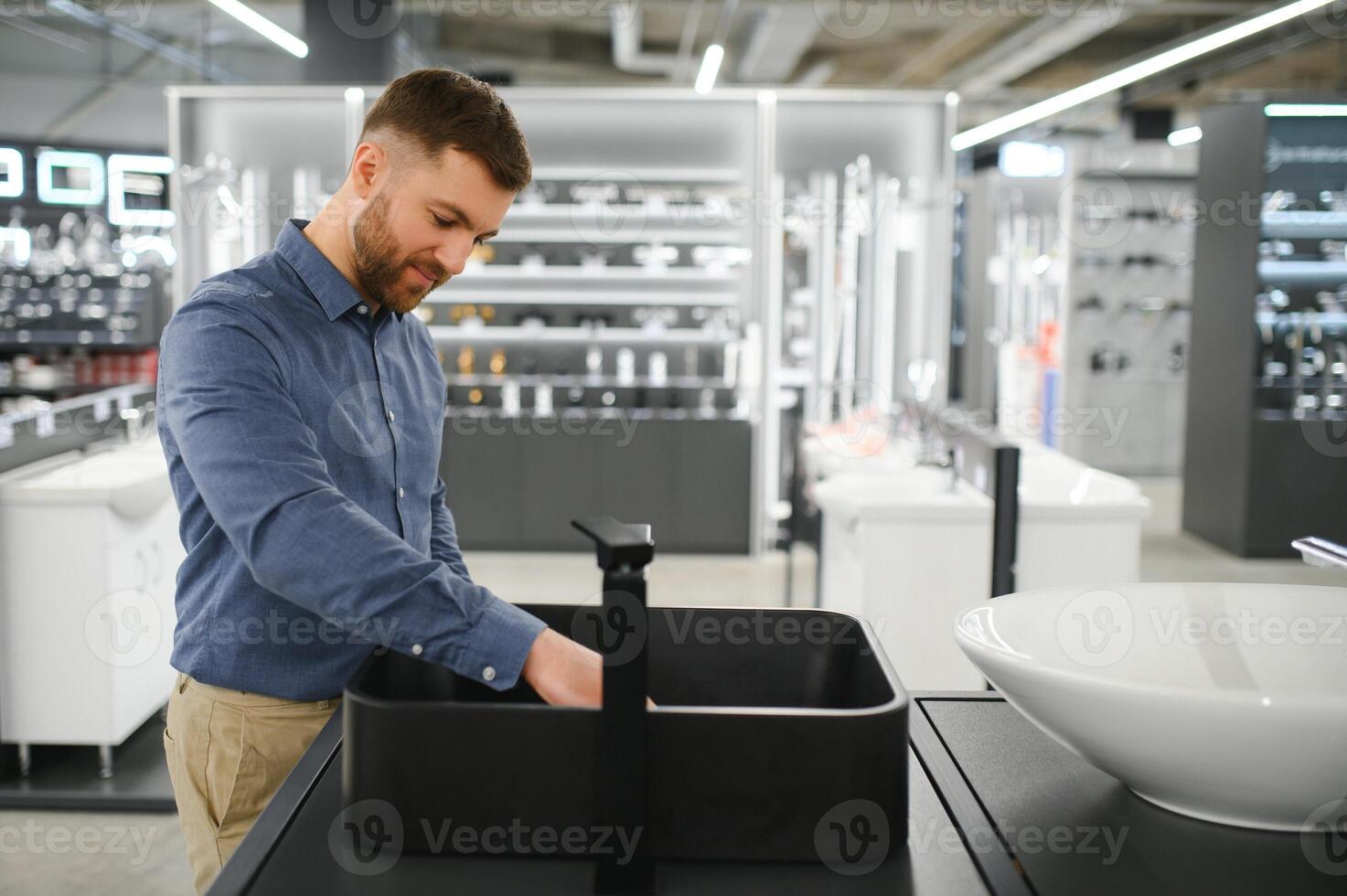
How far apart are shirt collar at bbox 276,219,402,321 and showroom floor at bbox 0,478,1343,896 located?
7.32ft

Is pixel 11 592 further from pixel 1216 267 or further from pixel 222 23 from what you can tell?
pixel 1216 267

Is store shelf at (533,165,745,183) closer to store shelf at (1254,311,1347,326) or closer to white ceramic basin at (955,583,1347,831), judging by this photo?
store shelf at (1254,311,1347,326)

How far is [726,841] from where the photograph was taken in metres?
1.07

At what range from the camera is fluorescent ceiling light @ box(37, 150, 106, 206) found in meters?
4.89

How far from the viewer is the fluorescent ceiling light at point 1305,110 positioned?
6742 millimetres

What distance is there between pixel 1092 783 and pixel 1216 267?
6.79m

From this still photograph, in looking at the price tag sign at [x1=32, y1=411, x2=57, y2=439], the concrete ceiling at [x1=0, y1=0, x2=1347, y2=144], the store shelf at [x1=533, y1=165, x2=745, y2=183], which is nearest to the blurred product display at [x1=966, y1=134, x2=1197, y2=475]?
the concrete ceiling at [x1=0, y1=0, x2=1347, y2=144]

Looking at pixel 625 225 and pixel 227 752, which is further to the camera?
pixel 625 225

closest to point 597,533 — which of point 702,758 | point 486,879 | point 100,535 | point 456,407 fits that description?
point 702,758

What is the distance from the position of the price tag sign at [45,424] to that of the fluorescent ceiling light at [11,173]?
105cm

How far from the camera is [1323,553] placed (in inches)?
57.8

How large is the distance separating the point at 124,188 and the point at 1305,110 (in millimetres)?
6582

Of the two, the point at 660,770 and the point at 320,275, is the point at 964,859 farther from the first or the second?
the point at 320,275

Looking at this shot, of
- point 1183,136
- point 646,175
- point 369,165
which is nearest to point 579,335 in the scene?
point 646,175
